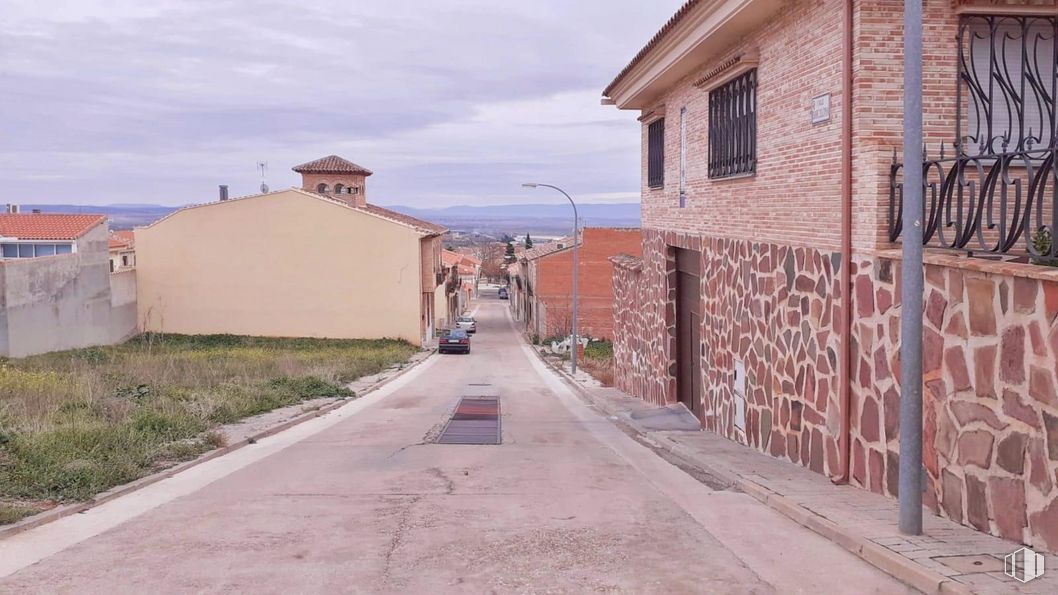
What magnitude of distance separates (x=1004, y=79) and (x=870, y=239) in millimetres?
2205

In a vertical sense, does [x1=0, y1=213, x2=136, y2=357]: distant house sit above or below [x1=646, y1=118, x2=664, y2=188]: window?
below

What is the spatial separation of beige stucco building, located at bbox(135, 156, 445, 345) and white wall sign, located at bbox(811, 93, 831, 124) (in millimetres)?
37655

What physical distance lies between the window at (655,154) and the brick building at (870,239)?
308cm

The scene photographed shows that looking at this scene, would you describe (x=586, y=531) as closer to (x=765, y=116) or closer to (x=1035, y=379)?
(x=1035, y=379)

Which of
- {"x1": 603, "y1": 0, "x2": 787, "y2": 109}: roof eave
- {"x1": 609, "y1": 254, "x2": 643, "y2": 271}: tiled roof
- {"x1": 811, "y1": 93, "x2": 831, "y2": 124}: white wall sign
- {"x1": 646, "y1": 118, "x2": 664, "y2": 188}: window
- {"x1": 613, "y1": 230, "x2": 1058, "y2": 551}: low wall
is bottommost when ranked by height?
{"x1": 613, "y1": 230, "x2": 1058, "y2": 551}: low wall

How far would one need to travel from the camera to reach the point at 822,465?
9.89 meters

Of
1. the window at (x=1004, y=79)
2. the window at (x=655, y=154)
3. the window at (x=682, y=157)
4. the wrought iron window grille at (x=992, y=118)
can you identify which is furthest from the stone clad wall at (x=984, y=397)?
the window at (x=655, y=154)

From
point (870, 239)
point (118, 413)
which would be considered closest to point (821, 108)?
point (870, 239)

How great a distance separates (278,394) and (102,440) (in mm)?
8580

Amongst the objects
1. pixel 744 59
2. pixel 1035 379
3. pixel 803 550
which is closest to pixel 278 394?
pixel 744 59

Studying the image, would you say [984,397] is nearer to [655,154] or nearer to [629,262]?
[655,154]

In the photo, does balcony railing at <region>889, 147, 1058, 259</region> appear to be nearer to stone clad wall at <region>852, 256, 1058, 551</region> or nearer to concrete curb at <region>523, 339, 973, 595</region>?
stone clad wall at <region>852, 256, 1058, 551</region>
